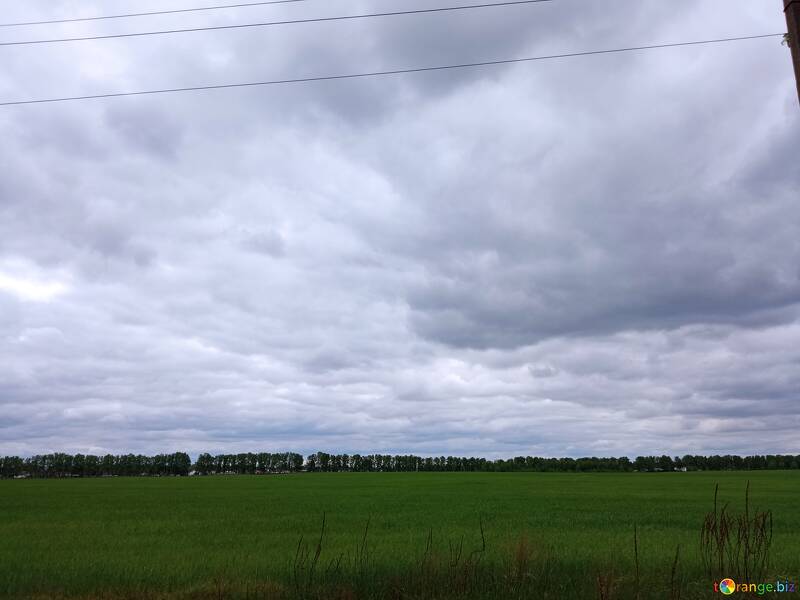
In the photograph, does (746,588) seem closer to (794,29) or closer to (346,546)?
(794,29)

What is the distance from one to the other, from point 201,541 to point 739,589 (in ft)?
62.5

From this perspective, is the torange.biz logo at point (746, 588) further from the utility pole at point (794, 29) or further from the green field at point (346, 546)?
the utility pole at point (794, 29)

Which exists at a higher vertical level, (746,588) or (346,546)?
(746,588)

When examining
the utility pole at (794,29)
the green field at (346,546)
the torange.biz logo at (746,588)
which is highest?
the utility pole at (794,29)

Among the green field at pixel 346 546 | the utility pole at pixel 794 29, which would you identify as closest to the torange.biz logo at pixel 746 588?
the green field at pixel 346 546

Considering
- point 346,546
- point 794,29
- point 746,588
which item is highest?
point 794,29

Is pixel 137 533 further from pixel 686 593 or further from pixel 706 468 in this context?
pixel 706 468

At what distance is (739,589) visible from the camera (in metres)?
9.95

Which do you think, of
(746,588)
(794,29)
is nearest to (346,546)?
(746,588)

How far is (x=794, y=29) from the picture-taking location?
674 centimetres

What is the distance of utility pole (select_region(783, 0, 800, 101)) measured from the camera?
21.7ft

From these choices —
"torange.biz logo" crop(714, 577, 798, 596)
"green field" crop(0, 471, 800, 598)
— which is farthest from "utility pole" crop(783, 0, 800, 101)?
"green field" crop(0, 471, 800, 598)

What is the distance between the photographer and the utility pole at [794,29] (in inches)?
261

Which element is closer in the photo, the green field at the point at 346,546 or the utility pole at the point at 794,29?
the utility pole at the point at 794,29
